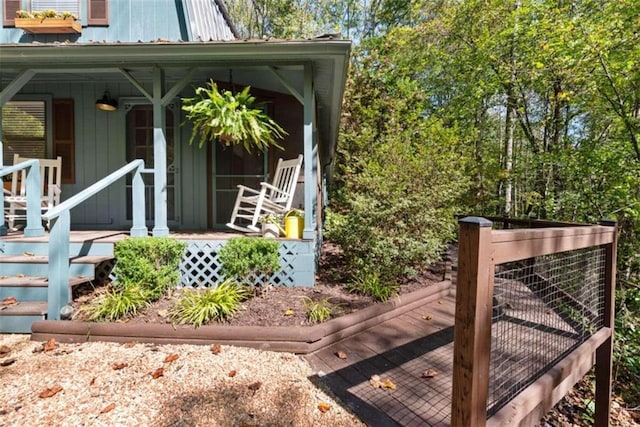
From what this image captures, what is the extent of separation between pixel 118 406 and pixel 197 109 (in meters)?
2.94

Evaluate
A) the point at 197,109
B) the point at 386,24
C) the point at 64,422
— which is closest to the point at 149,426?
the point at 64,422

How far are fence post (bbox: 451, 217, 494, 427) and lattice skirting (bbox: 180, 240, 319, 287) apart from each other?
2.54 meters

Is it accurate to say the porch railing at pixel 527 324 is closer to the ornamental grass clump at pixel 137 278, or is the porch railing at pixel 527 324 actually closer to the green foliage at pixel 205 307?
Answer: the green foliage at pixel 205 307

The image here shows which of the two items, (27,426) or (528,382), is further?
(528,382)

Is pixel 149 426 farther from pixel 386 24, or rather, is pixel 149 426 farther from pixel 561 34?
pixel 386 24

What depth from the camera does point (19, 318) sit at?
116 inches

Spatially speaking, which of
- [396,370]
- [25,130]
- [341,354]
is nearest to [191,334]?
[341,354]

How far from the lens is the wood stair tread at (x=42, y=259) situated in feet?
11.2

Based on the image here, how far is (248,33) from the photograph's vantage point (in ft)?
49.5

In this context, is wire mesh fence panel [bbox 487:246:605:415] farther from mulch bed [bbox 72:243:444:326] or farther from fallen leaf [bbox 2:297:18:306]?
fallen leaf [bbox 2:297:18:306]

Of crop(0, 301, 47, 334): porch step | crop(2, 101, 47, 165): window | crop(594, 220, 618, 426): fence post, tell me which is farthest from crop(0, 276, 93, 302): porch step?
crop(594, 220, 618, 426): fence post

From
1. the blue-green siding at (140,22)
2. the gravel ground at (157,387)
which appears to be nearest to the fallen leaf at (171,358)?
the gravel ground at (157,387)

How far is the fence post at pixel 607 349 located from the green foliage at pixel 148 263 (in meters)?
4.13

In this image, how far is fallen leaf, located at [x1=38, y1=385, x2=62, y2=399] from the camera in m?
2.10
